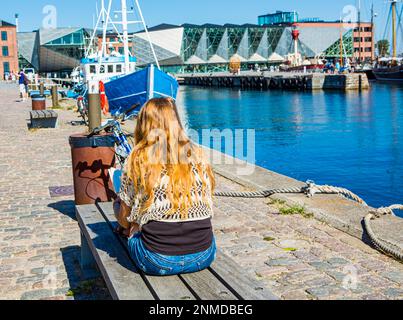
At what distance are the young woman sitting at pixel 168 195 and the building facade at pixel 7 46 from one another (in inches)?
4103

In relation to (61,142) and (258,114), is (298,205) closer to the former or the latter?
(61,142)

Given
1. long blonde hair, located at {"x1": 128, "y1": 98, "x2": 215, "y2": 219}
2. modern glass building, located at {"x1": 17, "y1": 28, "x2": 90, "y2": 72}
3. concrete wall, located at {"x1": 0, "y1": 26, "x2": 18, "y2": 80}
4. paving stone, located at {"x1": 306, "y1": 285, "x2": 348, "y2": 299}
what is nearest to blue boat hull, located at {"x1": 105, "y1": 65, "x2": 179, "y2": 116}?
paving stone, located at {"x1": 306, "y1": 285, "x2": 348, "y2": 299}

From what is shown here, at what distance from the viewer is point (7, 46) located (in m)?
103

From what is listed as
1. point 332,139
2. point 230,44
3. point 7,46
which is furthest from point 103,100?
point 230,44

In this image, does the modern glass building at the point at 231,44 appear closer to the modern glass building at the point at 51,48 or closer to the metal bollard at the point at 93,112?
the modern glass building at the point at 51,48

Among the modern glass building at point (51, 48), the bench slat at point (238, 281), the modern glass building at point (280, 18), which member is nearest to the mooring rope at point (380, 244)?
the bench slat at point (238, 281)

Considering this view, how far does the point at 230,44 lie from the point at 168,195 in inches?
Result: 5450

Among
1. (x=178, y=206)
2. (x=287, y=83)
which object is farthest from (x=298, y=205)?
(x=287, y=83)

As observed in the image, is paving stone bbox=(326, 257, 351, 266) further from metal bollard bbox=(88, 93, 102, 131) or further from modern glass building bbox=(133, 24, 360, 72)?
modern glass building bbox=(133, 24, 360, 72)

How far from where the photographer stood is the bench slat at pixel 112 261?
3.88 m

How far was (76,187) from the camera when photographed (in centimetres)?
788

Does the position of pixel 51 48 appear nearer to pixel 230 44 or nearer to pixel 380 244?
pixel 230 44
